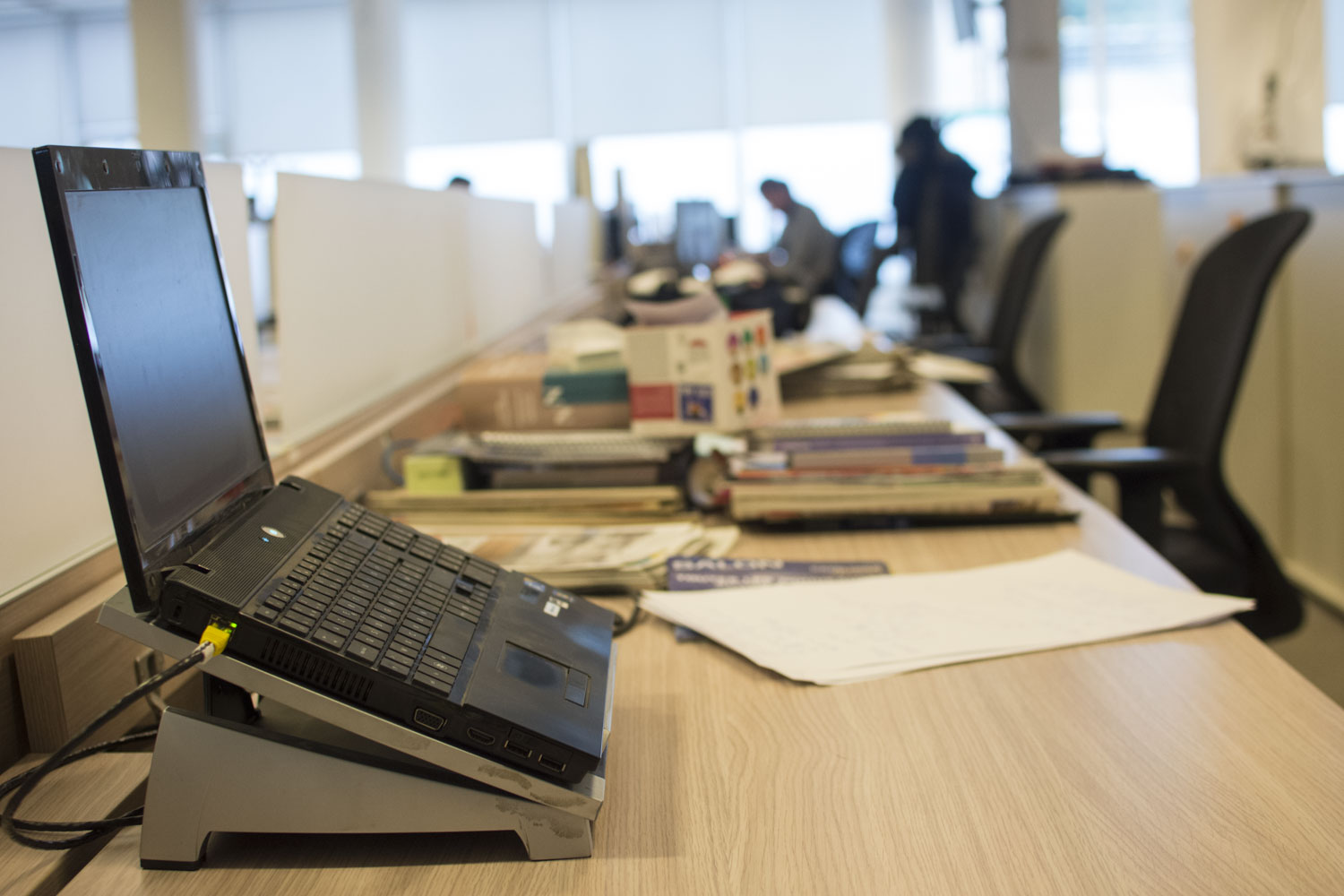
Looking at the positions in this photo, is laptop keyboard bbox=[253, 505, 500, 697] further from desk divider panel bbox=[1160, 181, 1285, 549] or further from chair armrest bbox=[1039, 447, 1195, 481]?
desk divider panel bbox=[1160, 181, 1285, 549]

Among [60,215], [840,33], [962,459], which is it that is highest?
[840,33]

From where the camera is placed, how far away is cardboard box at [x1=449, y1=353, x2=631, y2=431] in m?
1.55

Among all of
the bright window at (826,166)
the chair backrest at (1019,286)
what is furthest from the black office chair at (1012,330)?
the bright window at (826,166)

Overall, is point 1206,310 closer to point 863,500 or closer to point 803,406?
point 803,406

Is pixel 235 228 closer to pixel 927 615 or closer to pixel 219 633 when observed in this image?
pixel 219 633

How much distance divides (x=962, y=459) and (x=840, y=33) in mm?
9171

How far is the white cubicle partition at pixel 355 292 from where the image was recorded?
1.29m

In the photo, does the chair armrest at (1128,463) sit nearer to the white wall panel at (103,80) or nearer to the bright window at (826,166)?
the bright window at (826,166)

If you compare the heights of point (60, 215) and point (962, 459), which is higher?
point (60, 215)

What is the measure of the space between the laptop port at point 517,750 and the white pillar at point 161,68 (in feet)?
8.00

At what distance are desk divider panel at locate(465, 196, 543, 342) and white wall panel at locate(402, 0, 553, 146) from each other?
687cm

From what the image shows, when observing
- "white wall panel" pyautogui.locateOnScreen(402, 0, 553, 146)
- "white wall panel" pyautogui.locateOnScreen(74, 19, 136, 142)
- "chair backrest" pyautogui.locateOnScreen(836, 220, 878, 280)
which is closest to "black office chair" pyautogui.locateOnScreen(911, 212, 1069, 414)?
"chair backrest" pyautogui.locateOnScreen(836, 220, 878, 280)

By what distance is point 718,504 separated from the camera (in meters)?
1.32

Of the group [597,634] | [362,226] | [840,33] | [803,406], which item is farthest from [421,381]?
[840,33]
